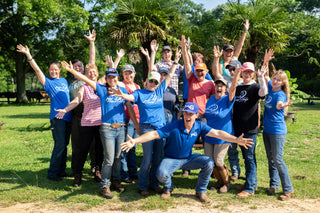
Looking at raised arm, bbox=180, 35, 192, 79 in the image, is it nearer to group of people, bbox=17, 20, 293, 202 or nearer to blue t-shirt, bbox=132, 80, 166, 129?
group of people, bbox=17, 20, 293, 202

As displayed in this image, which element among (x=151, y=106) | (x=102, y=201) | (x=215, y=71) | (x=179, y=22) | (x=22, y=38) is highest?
(x=22, y=38)

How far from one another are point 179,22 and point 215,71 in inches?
314

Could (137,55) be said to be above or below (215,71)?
above

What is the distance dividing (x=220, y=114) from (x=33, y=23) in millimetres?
21903

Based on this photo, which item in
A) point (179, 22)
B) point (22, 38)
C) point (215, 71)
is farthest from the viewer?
point (22, 38)

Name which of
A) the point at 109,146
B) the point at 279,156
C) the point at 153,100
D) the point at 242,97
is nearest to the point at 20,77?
the point at 109,146

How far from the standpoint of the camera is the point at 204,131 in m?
4.52

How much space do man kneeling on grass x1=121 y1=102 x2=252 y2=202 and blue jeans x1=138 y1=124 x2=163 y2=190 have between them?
207 mm

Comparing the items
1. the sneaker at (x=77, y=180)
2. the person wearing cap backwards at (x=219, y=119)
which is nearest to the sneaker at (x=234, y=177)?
the person wearing cap backwards at (x=219, y=119)

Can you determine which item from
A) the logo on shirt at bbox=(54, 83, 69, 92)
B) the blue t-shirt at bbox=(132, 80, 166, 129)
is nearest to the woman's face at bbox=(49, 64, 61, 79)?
the logo on shirt at bbox=(54, 83, 69, 92)

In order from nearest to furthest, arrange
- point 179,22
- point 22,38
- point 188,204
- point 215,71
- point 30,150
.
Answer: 1. point 188,204
2. point 215,71
3. point 30,150
4. point 179,22
5. point 22,38

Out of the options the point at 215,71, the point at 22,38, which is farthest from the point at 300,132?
the point at 22,38

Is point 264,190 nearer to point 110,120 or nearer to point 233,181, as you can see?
point 233,181

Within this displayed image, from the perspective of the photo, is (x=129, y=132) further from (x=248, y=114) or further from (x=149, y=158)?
(x=248, y=114)
